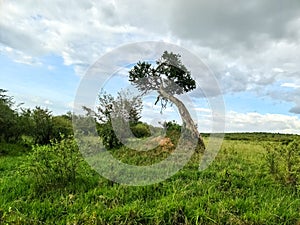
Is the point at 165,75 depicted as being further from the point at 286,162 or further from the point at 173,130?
the point at 286,162

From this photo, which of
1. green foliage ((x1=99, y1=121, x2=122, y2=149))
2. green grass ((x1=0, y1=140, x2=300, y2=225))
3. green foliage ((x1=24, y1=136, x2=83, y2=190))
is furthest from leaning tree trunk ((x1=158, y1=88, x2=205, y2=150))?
green foliage ((x1=24, y1=136, x2=83, y2=190))

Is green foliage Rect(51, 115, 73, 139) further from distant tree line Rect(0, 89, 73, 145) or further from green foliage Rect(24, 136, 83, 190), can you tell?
green foliage Rect(24, 136, 83, 190)

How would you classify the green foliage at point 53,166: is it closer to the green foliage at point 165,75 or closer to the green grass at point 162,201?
the green grass at point 162,201

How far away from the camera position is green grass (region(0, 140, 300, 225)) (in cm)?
527

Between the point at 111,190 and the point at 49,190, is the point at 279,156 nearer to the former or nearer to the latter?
the point at 111,190

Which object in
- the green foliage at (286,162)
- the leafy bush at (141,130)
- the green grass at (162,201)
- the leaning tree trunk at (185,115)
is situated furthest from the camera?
the leaning tree trunk at (185,115)

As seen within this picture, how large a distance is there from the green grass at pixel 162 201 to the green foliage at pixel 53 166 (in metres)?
0.16

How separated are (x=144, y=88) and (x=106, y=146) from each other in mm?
2542

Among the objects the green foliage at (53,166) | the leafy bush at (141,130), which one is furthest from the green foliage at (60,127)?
the green foliage at (53,166)

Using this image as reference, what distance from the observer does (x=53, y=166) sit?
6758mm

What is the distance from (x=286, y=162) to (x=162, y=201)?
9.25 ft

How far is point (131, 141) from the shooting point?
12578 mm

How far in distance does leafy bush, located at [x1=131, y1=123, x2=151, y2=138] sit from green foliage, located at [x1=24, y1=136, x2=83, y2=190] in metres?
4.46

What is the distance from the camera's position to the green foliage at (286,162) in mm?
6969
